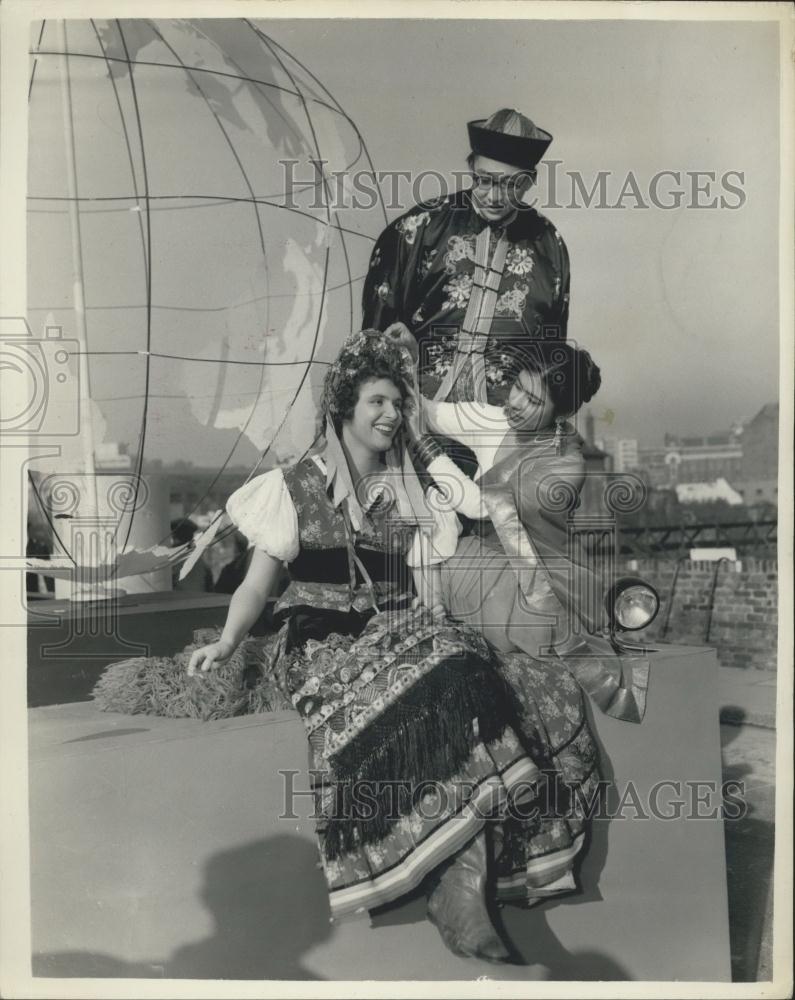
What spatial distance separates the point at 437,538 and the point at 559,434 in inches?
22.0

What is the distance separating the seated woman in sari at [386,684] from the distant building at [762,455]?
98cm

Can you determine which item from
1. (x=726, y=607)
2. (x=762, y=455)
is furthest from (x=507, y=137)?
(x=726, y=607)

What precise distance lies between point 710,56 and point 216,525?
2188mm

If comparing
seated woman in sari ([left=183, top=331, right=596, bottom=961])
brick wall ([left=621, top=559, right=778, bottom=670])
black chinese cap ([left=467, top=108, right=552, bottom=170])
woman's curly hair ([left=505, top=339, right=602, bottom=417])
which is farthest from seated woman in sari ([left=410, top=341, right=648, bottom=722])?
brick wall ([left=621, top=559, right=778, bottom=670])

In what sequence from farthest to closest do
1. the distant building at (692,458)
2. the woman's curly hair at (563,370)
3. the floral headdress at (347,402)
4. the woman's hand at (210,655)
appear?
the distant building at (692,458), the woman's curly hair at (563,370), the floral headdress at (347,402), the woman's hand at (210,655)

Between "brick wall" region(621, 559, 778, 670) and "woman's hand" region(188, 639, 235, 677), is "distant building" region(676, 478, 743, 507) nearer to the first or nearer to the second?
"brick wall" region(621, 559, 778, 670)

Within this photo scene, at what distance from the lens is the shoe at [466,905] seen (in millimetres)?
2828

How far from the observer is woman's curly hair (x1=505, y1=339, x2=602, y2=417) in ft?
10.9

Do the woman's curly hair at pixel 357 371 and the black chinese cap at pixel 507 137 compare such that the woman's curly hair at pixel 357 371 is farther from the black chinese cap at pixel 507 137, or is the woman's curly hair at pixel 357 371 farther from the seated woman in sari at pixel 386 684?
the black chinese cap at pixel 507 137

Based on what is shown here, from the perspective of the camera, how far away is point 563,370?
3342 millimetres

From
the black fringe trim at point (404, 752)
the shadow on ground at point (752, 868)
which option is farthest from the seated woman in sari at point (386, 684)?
the shadow on ground at point (752, 868)

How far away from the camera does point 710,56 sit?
318cm

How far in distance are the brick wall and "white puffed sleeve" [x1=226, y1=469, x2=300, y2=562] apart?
241cm

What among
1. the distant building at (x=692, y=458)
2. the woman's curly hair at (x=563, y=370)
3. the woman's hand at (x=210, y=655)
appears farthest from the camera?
the distant building at (x=692, y=458)
